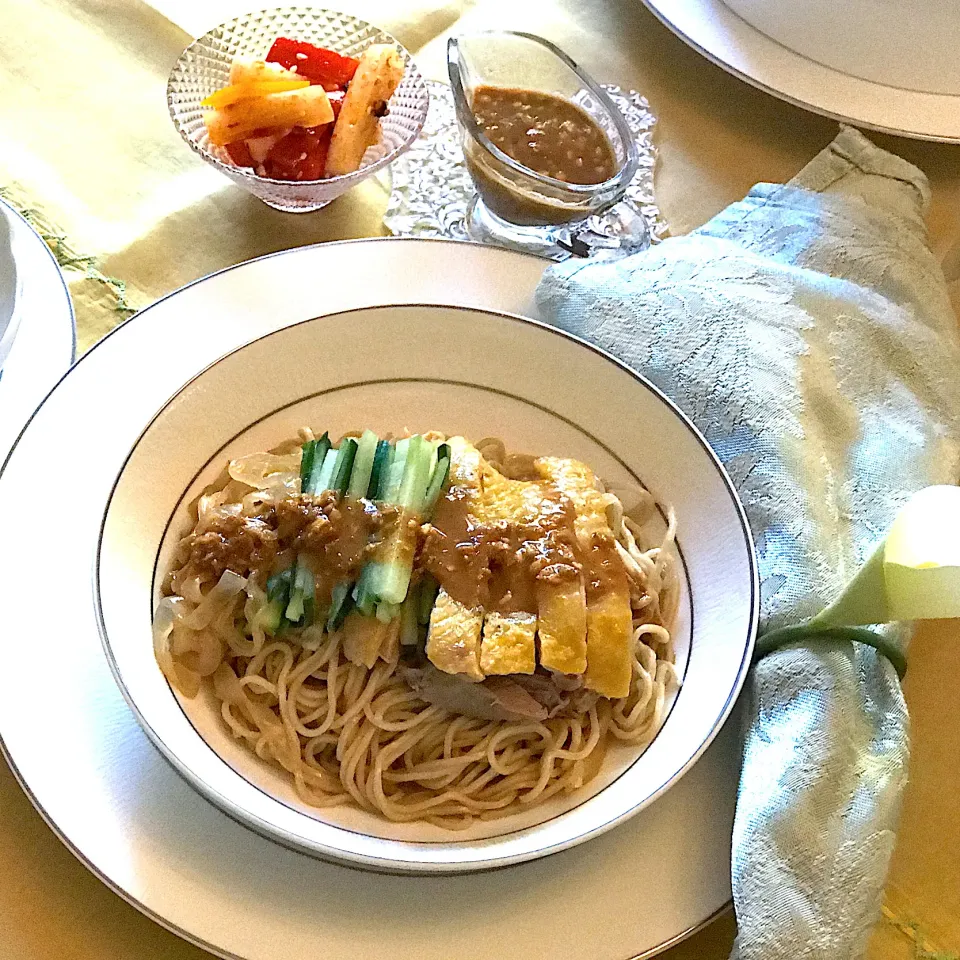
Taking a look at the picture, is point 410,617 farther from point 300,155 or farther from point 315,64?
point 315,64

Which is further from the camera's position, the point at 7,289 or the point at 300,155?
the point at 300,155

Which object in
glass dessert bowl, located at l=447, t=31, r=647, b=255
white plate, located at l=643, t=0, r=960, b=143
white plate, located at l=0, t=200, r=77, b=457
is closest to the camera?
white plate, located at l=0, t=200, r=77, b=457

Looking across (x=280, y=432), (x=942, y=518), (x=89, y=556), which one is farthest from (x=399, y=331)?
(x=942, y=518)

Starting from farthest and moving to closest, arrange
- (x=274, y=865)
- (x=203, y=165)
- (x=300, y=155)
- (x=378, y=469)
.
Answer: (x=203, y=165) < (x=300, y=155) < (x=378, y=469) < (x=274, y=865)

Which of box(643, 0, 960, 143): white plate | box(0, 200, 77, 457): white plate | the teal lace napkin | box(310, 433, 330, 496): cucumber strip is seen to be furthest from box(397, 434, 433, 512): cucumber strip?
box(643, 0, 960, 143): white plate

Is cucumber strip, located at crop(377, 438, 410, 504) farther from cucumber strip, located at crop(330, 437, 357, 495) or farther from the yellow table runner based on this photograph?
the yellow table runner

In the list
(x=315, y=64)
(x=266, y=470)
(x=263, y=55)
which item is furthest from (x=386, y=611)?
(x=263, y=55)
